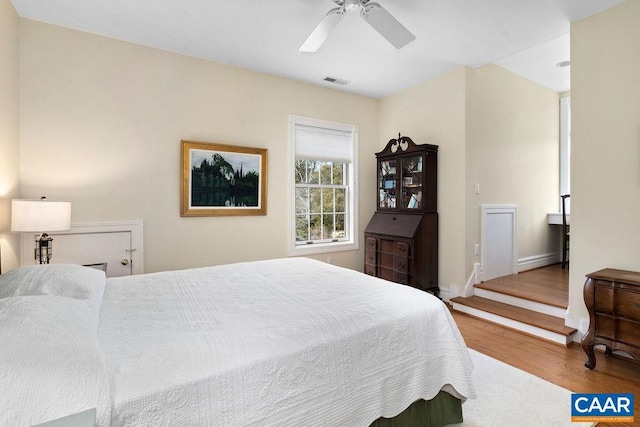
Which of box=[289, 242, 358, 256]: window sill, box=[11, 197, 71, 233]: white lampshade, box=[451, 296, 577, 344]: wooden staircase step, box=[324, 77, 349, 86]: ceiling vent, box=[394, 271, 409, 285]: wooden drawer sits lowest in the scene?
box=[451, 296, 577, 344]: wooden staircase step

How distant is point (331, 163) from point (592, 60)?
2.94 m

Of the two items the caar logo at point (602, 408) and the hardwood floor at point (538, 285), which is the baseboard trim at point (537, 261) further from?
the caar logo at point (602, 408)

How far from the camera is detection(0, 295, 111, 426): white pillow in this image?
786mm

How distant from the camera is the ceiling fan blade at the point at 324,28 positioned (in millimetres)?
2217

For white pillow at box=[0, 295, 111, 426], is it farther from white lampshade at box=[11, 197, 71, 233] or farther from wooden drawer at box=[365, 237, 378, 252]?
wooden drawer at box=[365, 237, 378, 252]

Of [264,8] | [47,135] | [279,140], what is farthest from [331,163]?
[47,135]

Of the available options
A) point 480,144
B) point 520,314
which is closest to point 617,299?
point 520,314

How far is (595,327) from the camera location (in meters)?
2.38

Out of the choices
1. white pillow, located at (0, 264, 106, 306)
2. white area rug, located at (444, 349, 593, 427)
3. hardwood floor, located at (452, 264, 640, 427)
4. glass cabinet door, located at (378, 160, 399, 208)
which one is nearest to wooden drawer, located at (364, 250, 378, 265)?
glass cabinet door, located at (378, 160, 399, 208)

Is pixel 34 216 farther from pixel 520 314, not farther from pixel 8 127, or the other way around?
pixel 520 314

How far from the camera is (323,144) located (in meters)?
4.43

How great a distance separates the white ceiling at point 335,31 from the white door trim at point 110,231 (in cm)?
181

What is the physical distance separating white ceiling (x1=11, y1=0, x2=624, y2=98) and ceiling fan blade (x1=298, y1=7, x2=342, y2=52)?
33cm

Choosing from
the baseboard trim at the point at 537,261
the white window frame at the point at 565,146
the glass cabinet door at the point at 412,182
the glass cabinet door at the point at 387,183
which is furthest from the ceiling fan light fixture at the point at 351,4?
the white window frame at the point at 565,146
